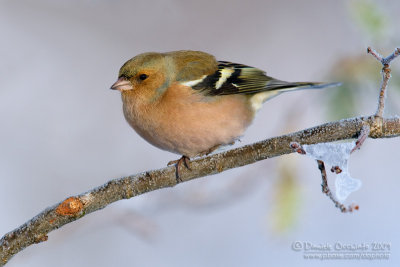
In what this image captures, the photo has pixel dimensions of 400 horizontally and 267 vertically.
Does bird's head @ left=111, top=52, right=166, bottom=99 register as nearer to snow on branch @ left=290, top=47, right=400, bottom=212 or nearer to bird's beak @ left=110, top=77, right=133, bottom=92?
bird's beak @ left=110, top=77, right=133, bottom=92

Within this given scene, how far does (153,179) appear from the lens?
2533 millimetres

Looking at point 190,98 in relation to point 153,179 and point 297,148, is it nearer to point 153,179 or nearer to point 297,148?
point 153,179

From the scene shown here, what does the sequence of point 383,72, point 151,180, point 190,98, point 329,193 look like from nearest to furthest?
point 329,193 < point 383,72 < point 151,180 < point 190,98

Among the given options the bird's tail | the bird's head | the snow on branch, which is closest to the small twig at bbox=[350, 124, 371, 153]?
the snow on branch

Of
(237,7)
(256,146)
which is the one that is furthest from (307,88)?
(237,7)

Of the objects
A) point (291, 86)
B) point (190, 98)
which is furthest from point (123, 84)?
point (291, 86)

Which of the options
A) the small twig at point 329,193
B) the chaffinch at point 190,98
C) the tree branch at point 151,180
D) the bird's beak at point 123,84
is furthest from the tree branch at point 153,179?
the bird's beak at point 123,84

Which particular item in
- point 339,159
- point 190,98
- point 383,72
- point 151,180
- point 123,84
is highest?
point 123,84

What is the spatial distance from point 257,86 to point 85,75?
8.26 ft

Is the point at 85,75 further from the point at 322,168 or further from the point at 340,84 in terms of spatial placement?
the point at 322,168

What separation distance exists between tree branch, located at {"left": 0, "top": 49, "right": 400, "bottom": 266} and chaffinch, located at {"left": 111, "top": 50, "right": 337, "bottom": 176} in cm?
65

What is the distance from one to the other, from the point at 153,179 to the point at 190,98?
88cm

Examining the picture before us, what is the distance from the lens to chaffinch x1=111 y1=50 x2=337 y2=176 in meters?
3.17

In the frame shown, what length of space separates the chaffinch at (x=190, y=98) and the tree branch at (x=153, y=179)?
65 cm
